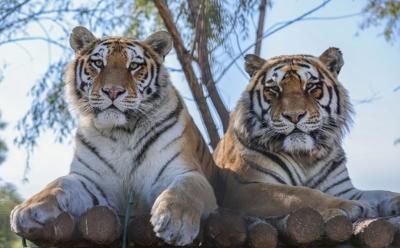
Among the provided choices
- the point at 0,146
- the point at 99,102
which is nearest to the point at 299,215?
the point at 99,102

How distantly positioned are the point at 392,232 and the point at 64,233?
138 centimetres

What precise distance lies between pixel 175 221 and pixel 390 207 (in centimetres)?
154

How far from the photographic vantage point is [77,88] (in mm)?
4410

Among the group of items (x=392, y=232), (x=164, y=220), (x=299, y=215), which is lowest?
(x=392, y=232)

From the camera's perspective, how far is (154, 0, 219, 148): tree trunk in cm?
684

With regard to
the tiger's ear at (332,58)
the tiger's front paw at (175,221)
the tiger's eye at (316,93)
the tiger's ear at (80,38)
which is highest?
the tiger's ear at (80,38)

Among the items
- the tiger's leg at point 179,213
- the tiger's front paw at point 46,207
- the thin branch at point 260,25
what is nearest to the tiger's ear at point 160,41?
the tiger's front paw at point 46,207

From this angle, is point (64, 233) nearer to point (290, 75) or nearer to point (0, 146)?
point (290, 75)

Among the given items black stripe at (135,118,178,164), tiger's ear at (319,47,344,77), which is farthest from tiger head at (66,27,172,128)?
tiger's ear at (319,47,344,77)

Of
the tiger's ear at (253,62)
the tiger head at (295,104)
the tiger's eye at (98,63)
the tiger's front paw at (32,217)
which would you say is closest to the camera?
the tiger's front paw at (32,217)

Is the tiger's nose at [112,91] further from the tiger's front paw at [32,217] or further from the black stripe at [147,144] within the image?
the tiger's front paw at [32,217]

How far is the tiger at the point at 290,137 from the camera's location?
4.39m

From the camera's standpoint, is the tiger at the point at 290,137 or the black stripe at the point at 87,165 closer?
the black stripe at the point at 87,165

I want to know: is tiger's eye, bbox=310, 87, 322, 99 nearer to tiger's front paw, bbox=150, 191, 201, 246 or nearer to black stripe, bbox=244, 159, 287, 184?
black stripe, bbox=244, 159, 287, 184
